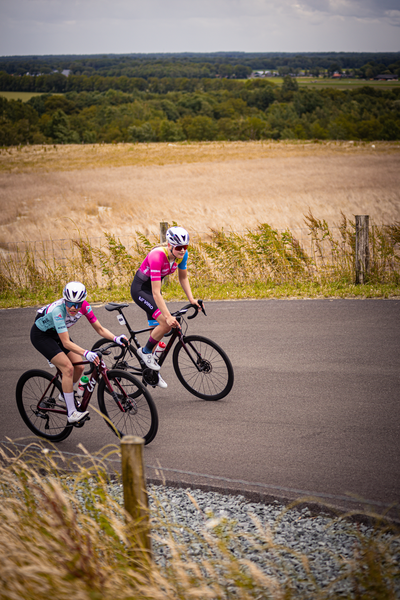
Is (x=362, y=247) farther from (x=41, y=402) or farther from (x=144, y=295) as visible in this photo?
(x=41, y=402)

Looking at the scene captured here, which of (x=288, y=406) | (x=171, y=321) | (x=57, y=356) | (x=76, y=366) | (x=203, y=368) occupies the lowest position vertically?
(x=288, y=406)

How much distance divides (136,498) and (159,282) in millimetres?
3271

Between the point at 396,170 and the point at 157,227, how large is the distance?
975 inches

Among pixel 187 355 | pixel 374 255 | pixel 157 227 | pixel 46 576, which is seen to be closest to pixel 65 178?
pixel 157 227

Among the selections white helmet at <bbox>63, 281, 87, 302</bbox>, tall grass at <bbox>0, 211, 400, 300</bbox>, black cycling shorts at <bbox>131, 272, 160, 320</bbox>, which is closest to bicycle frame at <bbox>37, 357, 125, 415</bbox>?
white helmet at <bbox>63, 281, 87, 302</bbox>

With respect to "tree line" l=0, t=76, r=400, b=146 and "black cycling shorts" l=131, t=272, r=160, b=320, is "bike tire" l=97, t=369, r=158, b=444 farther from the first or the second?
"tree line" l=0, t=76, r=400, b=146

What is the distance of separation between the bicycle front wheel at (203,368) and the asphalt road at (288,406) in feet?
0.54

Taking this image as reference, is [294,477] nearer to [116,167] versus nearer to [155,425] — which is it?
Result: [155,425]

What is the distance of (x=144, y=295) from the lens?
6.49 meters

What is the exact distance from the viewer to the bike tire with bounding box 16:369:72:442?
19.0 feet

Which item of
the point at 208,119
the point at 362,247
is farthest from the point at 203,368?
the point at 208,119

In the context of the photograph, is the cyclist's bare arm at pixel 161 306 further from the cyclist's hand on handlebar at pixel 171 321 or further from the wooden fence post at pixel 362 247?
the wooden fence post at pixel 362 247

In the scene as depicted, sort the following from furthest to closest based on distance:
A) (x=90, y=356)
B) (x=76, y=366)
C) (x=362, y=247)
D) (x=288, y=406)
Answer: (x=362, y=247) → (x=288, y=406) → (x=76, y=366) → (x=90, y=356)

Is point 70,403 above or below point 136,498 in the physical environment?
below
